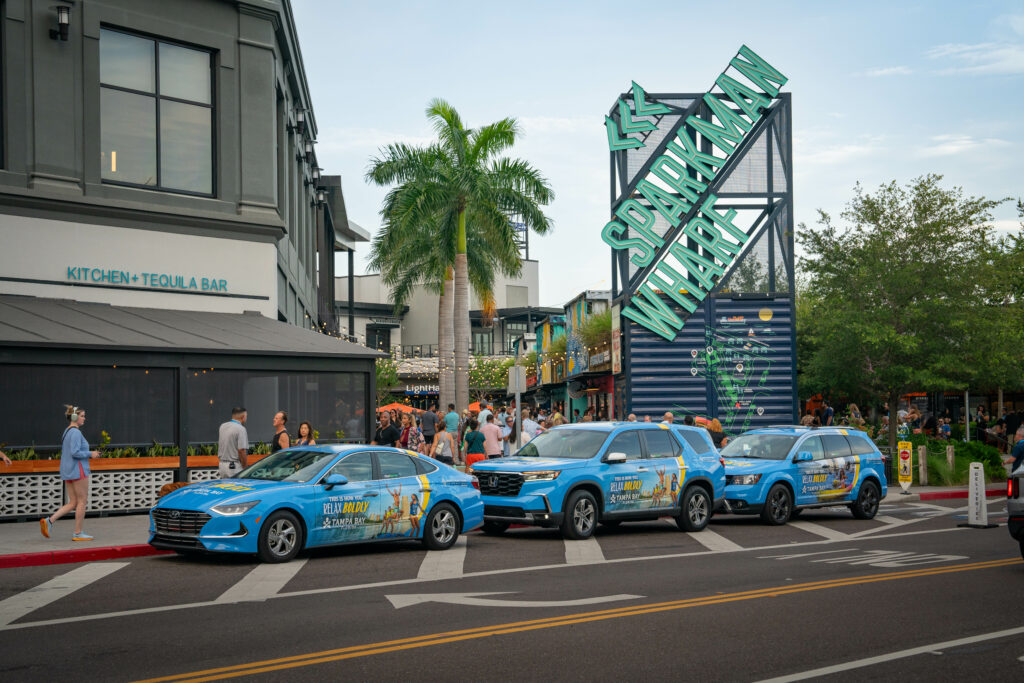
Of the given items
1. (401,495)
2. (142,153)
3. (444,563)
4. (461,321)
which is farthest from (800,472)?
(461,321)

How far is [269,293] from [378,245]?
1247 cm

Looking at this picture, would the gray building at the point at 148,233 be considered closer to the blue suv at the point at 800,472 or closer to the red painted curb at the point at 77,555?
the red painted curb at the point at 77,555

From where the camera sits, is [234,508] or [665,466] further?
[665,466]

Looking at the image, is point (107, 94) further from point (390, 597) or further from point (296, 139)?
point (390, 597)

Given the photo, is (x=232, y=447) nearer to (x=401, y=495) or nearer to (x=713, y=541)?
(x=401, y=495)

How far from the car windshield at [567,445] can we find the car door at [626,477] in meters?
0.25

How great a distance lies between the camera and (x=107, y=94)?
69.1 ft

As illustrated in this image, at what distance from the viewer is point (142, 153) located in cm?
2155

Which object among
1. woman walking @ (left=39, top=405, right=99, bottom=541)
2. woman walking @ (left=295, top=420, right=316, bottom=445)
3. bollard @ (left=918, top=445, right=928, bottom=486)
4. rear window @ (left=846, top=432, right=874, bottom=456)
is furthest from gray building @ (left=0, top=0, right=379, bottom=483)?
bollard @ (left=918, top=445, right=928, bottom=486)

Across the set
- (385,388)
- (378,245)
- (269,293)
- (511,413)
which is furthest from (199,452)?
(385,388)

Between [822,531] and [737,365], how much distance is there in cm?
1390

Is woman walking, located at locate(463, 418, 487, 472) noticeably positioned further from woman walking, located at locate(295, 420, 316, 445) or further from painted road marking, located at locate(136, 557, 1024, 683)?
painted road marking, located at locate(136, 557, 1024, 683)

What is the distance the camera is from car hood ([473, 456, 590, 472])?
1573 centimetres

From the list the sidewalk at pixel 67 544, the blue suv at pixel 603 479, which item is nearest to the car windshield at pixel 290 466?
the sidewalk at pixel 67 544
